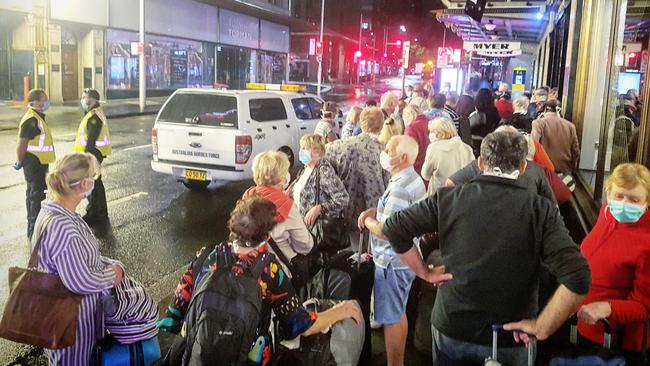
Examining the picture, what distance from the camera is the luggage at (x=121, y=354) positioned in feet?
11.1

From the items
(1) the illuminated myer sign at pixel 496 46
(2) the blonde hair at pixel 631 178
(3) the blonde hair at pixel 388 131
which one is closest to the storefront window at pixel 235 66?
(1) the illuminated myer sign at pixel 496 46

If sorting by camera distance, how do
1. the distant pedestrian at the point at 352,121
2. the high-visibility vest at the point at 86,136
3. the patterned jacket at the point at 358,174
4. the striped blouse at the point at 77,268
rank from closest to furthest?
the striped blouse at the point at 77,268 < the patterned jacket at the point at 358,174 < the distant pedestrian at the point at 352,121 < the high-visibility vest at the point at 86,136

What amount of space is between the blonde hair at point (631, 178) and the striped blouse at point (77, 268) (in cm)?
286

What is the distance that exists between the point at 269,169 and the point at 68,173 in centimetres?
136

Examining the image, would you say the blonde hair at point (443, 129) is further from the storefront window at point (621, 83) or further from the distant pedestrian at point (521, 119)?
the distant pedestrian at point (521, 119)

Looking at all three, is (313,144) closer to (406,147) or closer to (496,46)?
(406,147)

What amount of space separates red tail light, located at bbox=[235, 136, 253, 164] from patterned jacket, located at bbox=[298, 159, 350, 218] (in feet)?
15.9

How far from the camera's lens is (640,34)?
20.1 ft

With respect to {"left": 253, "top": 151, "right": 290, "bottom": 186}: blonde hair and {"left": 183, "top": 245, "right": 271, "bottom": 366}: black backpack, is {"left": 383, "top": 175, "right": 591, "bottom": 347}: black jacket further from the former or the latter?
{"left": 253, "top": 151, "right": 290, "bottom": 186}: blonde hair

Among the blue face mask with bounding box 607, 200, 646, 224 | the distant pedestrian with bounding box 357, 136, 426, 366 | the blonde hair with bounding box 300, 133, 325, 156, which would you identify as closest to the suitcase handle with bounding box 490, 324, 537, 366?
the blue face mask with bounding box 607, 200, 646, 224

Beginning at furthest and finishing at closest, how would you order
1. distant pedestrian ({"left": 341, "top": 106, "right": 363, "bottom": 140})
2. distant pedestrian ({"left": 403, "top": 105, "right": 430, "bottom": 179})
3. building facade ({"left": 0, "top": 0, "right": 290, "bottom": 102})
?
building facade ({"left": 0, "top": 0, "right": 290, "bottom": 102}), distant pedestrian ({"left": 341, "top": 106, "right": 363, "bottom": 140}), distant pedestrian ({"left": 403, "top": 105, "right": 430, "bottom": 179})

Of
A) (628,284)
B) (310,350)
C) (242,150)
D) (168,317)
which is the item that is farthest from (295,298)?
(242,150)

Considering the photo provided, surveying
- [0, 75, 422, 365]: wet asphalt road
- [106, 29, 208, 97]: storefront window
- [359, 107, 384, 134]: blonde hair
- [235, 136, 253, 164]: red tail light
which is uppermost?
[106, 29, 208, 97]: storefront window

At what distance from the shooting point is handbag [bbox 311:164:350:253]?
192 inches
